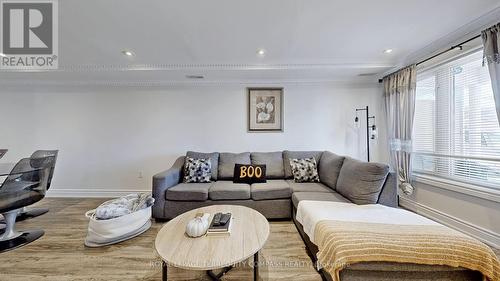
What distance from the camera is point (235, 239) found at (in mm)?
1459

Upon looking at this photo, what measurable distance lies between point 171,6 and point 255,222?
6.63 ft

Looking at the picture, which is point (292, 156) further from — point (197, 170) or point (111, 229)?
point (111, 229)

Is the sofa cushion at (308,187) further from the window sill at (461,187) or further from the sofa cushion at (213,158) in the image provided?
the window sill at (461,187)

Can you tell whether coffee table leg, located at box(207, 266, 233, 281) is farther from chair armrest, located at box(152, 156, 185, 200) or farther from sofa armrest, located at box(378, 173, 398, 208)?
sofa armrest, located at box(378, 173, 398, 208)

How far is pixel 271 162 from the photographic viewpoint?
3.44m

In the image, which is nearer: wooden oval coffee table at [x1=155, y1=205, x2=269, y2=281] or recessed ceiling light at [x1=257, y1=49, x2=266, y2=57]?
wooden oval coffee table at [x1=155, y1=205, x2=269, y2=281]

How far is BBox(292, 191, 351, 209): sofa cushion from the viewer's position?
2336 millimetres

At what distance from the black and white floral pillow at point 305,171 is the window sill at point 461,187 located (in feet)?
4.78

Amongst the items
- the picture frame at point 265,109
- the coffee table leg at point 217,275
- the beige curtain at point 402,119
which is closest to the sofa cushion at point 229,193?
the coffee table leg at point 217,275

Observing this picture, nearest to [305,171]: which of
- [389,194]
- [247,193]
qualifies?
[247,193]

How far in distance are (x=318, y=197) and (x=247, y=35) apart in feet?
6.72

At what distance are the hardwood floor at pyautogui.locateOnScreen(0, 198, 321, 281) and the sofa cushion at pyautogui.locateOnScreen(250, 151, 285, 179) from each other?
0.96 metres

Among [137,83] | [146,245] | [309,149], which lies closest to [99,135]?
[137,83]

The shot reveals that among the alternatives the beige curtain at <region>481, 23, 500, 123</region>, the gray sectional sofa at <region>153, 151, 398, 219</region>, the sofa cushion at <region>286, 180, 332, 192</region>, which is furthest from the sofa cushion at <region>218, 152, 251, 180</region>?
the beige curtain at <region>481, 23, 500, 123</region>
